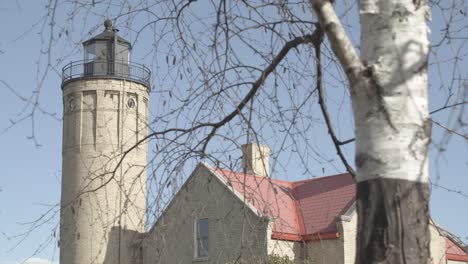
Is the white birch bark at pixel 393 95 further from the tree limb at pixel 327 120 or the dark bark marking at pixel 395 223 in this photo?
the tree limb at pixel 327 120

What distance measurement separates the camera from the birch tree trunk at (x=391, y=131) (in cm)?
320

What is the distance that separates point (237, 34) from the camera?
4738mm

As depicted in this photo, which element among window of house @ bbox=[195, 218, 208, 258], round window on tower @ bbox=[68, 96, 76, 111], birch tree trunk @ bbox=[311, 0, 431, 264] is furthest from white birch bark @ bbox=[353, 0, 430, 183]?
round window on tower @ bbox=[68, 96, 76, 111]

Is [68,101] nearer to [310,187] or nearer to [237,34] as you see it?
[310,187]

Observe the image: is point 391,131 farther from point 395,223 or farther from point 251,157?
point 251,157

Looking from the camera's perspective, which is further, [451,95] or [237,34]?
[237,34]

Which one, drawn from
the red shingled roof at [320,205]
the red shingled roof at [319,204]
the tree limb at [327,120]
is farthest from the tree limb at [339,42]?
the red shingled roof at [319,204]

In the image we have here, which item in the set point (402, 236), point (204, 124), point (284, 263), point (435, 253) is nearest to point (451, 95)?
point (402, 236)

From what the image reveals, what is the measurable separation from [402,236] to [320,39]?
A: 1.62 m

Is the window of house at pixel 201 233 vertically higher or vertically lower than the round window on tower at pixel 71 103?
lower

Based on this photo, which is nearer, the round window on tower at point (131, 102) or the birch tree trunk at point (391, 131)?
the birch tree trunk at point (391, 131)

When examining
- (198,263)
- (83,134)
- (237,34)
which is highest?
(83,134)

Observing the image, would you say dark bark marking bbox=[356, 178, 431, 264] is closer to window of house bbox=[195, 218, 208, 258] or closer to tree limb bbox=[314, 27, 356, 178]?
tree limb bbox=[314, 27, 356, 178]

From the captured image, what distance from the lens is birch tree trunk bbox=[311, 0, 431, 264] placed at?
3.20 m
